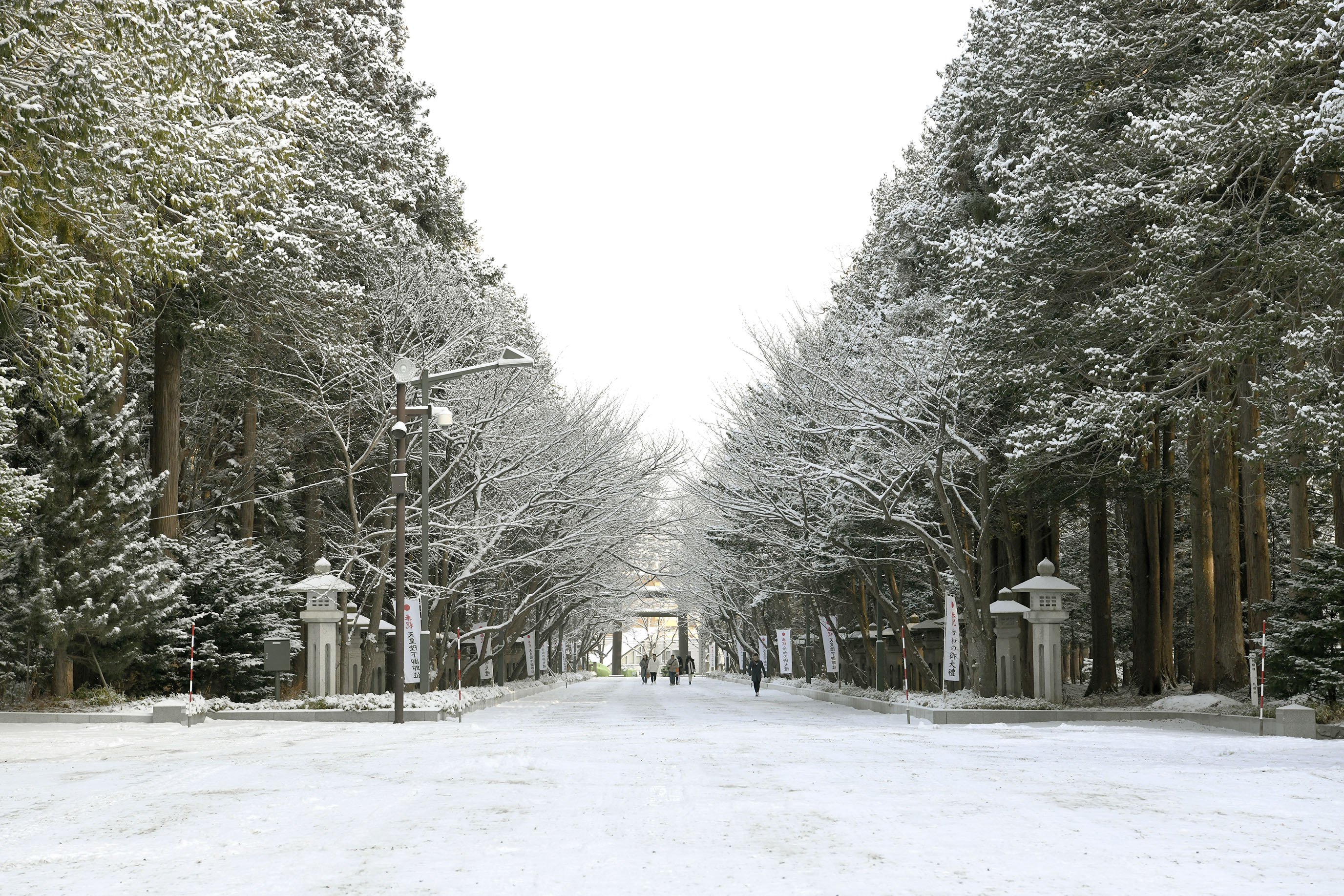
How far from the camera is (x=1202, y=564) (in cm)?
2562

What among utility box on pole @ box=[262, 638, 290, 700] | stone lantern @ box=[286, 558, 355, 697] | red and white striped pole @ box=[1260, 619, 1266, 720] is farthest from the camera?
stone lantern @ box=[286, 558, 355, 697]

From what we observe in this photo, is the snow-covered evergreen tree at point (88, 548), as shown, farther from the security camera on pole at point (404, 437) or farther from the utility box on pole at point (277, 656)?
the security camera on pole at point (404, 437)

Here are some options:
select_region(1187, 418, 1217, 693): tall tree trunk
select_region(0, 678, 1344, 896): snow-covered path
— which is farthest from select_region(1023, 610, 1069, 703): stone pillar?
select_region(0, 678, 1344, 896): snow-covered path

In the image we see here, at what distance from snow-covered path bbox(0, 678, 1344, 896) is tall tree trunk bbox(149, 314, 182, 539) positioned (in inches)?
447

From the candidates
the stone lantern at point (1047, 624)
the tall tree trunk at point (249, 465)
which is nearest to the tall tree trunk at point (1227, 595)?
the stone lantern at point (1047, 624)

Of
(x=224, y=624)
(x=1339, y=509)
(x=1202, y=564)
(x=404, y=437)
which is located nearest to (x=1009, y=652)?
(x=1202, y=564)

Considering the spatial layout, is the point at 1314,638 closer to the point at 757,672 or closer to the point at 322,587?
the point at 322,587

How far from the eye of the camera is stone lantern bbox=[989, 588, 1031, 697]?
955 inches

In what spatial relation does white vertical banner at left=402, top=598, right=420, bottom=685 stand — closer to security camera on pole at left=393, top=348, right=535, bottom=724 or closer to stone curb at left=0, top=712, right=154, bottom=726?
security camera on pole at left=393, top=348, right=535, bottom=724

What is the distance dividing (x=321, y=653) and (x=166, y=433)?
18.3ft

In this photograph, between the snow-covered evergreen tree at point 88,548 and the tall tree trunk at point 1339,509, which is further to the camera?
the tall tree trunk at point 1339,509

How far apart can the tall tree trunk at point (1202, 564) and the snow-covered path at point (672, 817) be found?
8.83 m

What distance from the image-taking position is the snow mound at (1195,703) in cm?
1970

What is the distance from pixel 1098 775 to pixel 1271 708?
9.25m
